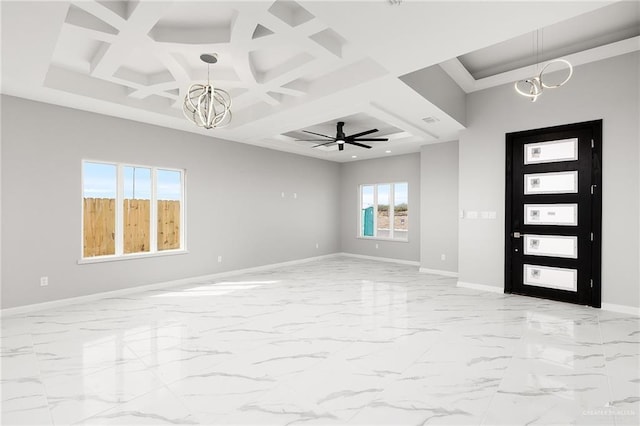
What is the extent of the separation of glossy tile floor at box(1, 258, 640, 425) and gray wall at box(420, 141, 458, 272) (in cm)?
230

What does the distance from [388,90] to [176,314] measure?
158 inches

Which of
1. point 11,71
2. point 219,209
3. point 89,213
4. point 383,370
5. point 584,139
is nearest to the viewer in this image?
point 383,370

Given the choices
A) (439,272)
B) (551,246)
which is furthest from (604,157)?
(439,272)

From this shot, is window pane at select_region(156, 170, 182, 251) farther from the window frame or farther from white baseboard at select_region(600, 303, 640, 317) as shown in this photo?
white baseboard at select_region(600, 303, 640, 317)

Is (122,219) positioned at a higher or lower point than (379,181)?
lower

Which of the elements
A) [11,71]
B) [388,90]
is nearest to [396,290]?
[388,90]

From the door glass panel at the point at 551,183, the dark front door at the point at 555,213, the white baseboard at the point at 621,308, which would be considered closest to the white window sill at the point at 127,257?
the dark front door at the point at 555,213

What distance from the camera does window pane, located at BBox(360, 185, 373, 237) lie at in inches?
372

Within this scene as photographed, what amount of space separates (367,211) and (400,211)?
1.09m

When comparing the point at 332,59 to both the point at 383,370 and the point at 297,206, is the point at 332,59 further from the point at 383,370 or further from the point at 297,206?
the point at 297,206

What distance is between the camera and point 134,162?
17.9 feet

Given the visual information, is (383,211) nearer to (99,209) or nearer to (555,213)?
(555,213)

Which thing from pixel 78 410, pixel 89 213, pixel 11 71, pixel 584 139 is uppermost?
pixel 11 71

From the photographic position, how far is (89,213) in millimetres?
5039
